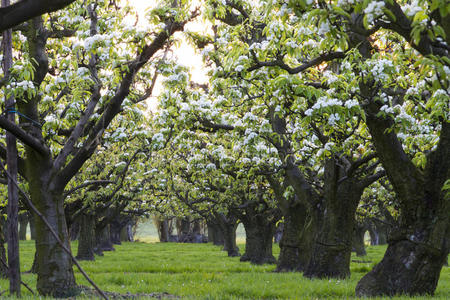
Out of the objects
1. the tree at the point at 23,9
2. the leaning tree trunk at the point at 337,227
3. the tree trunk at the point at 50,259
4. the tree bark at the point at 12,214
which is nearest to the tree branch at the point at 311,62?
the tree bark at the point at 12,214

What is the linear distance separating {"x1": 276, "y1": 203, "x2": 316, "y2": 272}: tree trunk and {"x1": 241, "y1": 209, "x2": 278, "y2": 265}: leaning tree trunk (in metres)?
6.51

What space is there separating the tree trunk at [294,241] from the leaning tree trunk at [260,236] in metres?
6.51

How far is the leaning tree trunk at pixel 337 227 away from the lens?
14.8 m

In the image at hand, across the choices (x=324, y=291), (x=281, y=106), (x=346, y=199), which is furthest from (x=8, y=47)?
(x=346, y=199)

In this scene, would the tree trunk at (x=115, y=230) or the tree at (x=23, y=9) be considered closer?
the tree at (x=23, y=9)

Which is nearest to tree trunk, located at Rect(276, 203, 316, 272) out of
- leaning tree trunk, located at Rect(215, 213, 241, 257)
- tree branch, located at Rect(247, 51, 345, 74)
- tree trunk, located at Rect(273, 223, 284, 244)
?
tree branch, located at Rect(247, 51, 345, 74)

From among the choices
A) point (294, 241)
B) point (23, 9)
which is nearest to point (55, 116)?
point (23, 9)

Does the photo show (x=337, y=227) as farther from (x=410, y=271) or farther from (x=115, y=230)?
(x=115, y=230)

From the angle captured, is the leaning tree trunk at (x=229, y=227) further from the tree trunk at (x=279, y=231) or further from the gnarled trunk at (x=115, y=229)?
the gnarled trunk at (x=115, y=229)

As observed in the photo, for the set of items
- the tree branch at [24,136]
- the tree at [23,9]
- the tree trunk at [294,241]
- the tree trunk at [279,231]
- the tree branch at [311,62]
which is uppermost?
the tree branch at [311,62]

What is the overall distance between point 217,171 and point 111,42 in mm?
12760

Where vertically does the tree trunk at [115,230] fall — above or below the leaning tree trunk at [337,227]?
below

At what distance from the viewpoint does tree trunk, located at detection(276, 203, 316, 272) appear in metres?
19.0

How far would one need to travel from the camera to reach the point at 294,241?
19.7 meters
